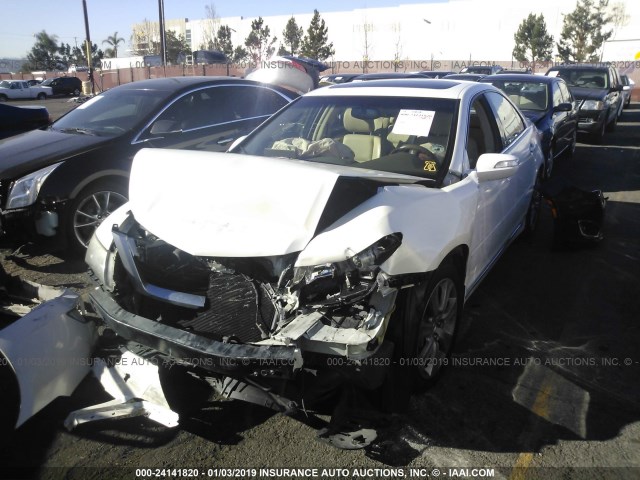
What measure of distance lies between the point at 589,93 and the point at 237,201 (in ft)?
39.7

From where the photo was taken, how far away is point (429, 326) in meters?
2.90

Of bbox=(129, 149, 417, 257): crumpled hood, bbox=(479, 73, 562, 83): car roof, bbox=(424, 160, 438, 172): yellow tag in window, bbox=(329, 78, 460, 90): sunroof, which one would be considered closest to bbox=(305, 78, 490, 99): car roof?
bbox=(329, 78, 460, 90): sunroof

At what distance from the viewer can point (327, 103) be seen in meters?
4.20

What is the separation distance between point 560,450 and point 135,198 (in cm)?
263

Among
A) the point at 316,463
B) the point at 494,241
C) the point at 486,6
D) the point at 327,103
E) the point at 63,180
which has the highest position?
the point at 486,6

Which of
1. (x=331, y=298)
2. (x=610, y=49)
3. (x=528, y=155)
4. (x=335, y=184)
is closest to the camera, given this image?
(x=331, y=298)

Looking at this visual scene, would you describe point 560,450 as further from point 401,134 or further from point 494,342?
point 401,134

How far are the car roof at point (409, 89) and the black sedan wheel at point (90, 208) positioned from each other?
2360 millimetres

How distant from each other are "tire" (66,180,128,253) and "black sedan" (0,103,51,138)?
11.7 ft

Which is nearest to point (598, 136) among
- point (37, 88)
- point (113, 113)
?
point (113, 113)

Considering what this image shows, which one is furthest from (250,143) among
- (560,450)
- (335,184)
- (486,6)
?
(486,6)

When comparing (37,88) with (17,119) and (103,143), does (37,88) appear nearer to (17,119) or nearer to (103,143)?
(17,119)

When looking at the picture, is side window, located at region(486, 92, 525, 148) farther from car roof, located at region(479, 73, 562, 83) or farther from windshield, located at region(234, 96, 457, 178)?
car roof, located at region(479, 73, 562, 83)

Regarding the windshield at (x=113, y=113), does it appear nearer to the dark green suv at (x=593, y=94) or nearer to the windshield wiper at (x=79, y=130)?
the windshield wiper at (x=79, y=130)
